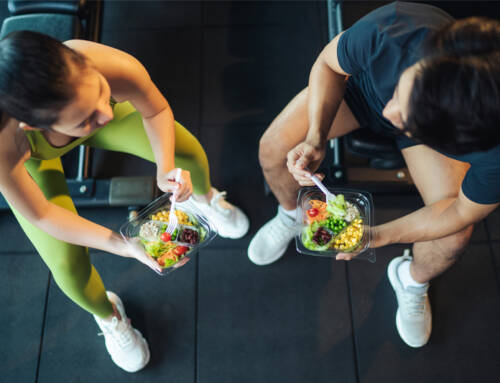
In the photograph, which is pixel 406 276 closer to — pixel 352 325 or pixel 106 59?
pixel 352 325

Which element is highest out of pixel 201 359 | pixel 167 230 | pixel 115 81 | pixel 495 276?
pixel 115 81

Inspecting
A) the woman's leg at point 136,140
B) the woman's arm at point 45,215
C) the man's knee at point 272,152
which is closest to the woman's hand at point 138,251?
the woman's arm at point 45,215

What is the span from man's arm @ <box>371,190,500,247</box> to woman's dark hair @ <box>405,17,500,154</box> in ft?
1.21

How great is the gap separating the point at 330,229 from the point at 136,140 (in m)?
0.80

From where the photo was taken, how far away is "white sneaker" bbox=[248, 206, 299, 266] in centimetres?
185

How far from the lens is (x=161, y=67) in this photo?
232cm

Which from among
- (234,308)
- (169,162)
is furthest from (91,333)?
(169,162)

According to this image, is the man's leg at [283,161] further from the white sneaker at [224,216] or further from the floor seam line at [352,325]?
the floor seam line at [352,325]

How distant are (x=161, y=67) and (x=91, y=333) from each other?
60.7 inches

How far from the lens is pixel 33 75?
0.84 meters

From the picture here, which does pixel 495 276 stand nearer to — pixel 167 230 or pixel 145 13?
pixel 167 230

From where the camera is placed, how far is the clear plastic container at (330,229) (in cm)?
128

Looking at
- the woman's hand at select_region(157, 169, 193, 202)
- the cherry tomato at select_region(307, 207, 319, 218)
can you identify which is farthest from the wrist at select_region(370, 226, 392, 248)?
the woman's hand at select_region(157, 169, 193, 202)

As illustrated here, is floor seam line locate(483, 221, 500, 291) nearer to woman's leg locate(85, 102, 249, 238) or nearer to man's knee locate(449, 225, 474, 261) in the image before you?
man's knee locate(449, 225, 474, 261)
